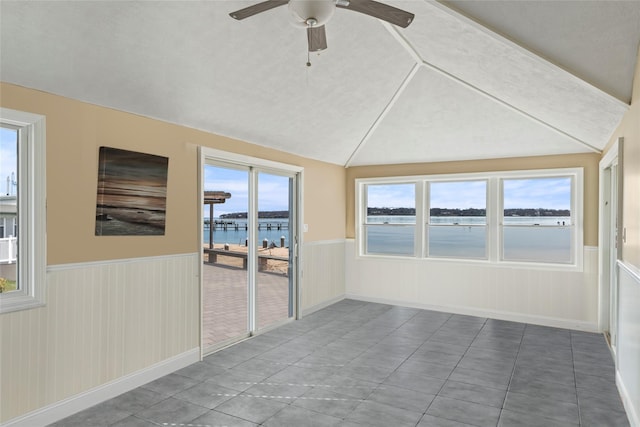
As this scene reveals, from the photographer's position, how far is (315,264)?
6.20m

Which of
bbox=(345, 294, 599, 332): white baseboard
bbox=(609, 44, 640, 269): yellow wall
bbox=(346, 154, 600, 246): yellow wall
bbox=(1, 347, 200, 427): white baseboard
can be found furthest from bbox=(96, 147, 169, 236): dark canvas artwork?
bbox=(345, 294, 599, 332): white baseboard

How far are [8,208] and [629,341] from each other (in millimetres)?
4578

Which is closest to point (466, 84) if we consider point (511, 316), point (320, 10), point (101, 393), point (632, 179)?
point (632, 179)

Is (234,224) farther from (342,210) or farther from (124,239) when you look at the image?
(342,210)

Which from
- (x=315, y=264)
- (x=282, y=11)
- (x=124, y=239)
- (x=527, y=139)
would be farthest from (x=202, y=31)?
(x=527, y=139)

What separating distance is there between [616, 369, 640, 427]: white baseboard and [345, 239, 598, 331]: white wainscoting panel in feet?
6.32

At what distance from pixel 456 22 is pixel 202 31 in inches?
74.9

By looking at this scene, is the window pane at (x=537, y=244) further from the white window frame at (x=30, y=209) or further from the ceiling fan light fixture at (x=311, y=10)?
the white window frame at (x=30, y=209)

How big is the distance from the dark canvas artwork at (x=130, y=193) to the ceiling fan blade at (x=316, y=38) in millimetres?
1857

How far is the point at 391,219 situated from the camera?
680 cm

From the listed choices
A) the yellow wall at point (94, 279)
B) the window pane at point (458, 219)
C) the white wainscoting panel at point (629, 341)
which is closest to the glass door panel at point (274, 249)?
the yellow wall at point (94, 279)

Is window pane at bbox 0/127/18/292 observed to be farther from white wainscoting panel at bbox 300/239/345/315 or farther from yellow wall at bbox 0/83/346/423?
white wainscoting panel at bbox 300/239/345/315

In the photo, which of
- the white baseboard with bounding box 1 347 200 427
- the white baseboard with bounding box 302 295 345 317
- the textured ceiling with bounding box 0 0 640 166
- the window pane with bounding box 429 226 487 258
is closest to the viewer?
the textured ceiling with bounding box 0 0 640 166

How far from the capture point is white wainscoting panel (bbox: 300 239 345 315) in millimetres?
5934
